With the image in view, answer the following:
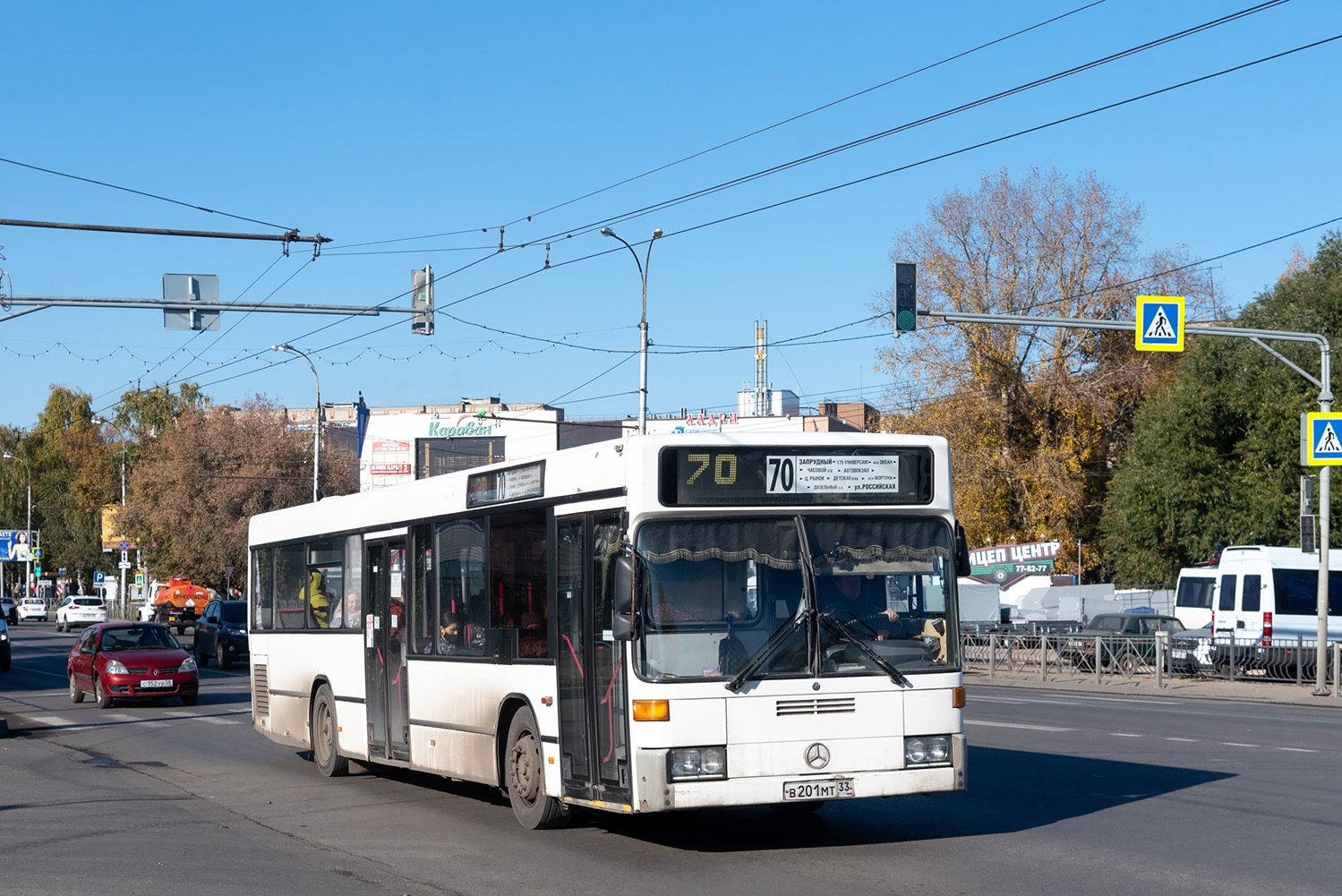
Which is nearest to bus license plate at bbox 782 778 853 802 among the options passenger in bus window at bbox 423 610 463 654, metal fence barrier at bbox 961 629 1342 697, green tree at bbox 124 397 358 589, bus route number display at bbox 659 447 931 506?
bus route number display at bbox 659 447 931 506

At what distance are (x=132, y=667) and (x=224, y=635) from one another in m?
13.1

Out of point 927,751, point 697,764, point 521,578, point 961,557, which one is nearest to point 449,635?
point 521,578

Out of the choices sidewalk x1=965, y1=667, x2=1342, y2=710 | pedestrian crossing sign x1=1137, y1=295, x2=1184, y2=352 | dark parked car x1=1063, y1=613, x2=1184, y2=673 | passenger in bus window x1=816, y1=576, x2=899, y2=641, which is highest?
pedestrian crossing sign x1=1137, y1=295, x2=1184, y2=352

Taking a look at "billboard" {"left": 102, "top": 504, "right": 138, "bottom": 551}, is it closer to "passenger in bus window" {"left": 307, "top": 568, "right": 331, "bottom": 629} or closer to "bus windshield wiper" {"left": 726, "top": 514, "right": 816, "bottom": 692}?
"passenger in bus window" {"left": 307, "top": 568, "right": 331, "bottom": 629}

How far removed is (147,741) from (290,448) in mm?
50752

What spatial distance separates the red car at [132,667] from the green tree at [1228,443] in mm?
29720

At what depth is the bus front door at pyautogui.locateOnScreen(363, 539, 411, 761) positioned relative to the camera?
44.4 feet

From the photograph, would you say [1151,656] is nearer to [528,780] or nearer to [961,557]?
[961,557]

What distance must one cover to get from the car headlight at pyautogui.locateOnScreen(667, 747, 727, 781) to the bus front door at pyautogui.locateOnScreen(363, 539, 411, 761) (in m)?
4.75

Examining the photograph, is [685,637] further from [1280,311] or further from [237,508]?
[237,508]

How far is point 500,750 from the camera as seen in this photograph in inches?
452

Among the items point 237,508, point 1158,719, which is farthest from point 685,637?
point 237,508

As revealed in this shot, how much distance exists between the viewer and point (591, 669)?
10055 mm

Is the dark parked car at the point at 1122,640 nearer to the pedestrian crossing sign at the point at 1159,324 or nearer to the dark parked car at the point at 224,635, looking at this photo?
the pedestrian crossing sign at the point at 1159,324
